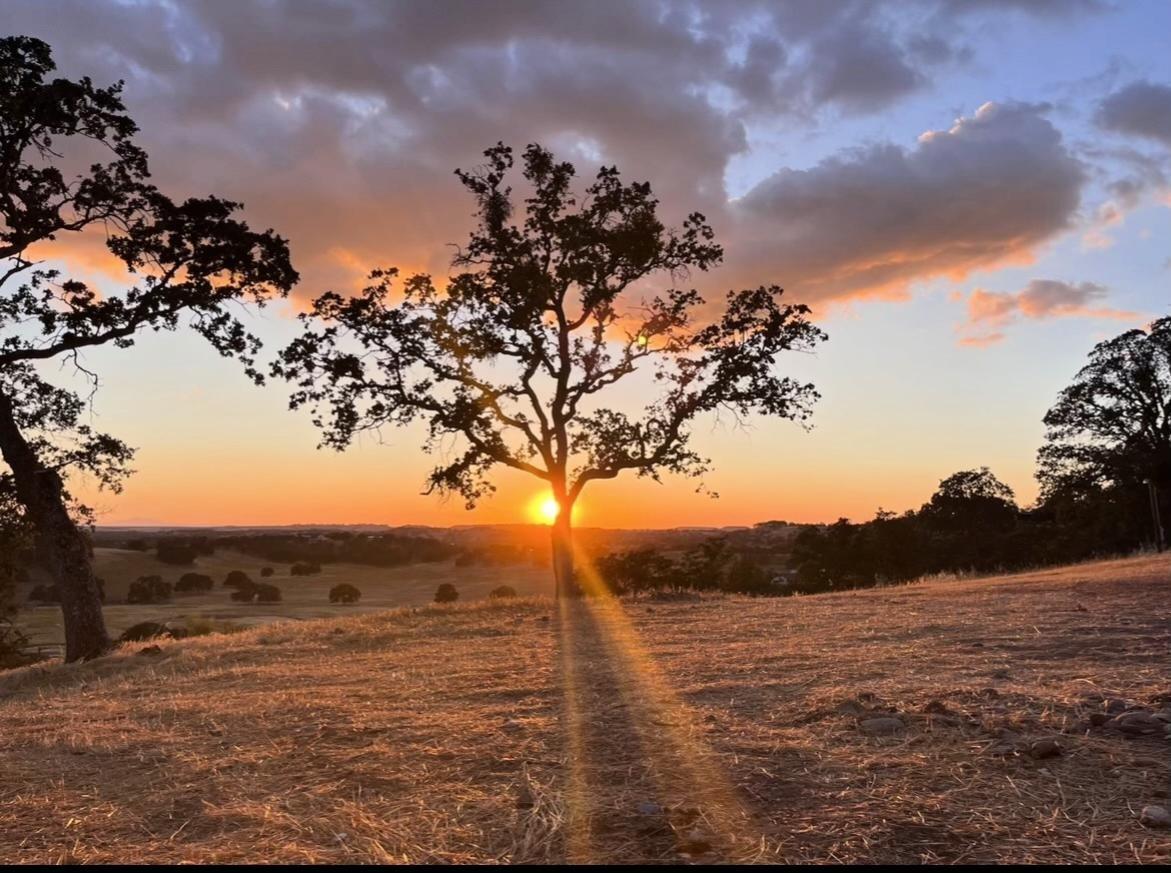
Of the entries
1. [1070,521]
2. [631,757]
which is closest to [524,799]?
[631,757]

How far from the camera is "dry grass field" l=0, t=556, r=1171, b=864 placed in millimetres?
3385

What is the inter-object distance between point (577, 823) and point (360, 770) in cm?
173

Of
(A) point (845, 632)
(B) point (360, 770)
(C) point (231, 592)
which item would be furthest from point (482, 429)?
(C) point (231, 592)

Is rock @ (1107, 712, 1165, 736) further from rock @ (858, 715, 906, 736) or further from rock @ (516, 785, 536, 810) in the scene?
rock @ (516, 785, 536, 810)

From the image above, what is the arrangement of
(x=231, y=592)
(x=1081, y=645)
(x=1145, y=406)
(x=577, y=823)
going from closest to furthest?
1. (x=577, y=823)
2. (x=1081, y=645)
3. (x=1145, y=406)
4. (x=231, y=592)

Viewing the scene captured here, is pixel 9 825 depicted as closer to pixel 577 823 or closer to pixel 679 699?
pixel 577 823

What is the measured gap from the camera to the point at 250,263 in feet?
55.9

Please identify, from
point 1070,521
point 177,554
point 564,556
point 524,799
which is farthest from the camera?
point 177,554

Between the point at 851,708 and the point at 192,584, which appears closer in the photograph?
the point at 851,708

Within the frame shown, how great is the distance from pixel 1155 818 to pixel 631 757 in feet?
8.18

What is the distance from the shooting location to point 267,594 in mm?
48156

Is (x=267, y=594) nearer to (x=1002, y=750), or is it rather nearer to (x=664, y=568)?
(x=664, y=568)

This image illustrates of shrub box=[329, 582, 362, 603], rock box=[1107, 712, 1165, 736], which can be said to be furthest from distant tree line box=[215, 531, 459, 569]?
rock box=[1107, 712, 1165, 736]

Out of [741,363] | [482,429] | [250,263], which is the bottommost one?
[482,429]
